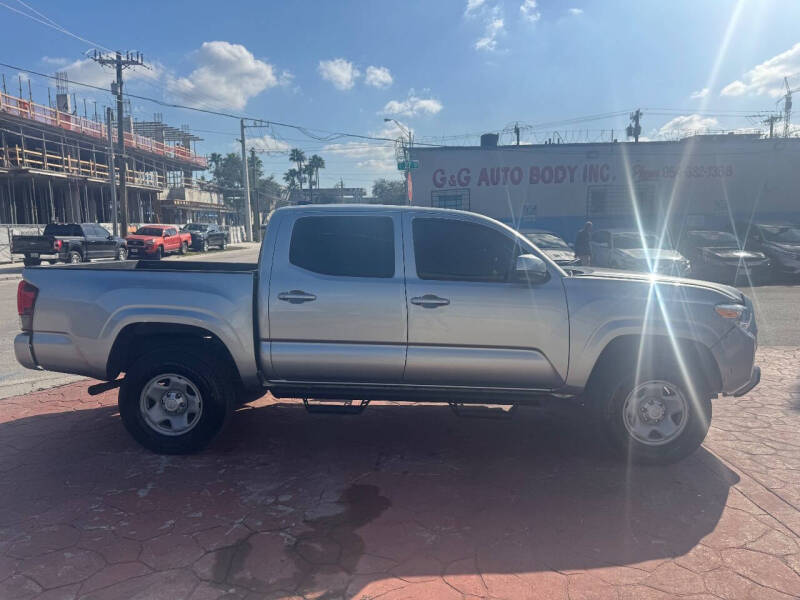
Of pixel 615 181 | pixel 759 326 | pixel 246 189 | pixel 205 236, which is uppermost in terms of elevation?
pixel 246 189

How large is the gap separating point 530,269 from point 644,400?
52.8 inches

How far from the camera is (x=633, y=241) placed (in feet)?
48.5

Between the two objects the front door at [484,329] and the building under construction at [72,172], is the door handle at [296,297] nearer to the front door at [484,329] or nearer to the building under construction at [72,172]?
the front door at [484,329]

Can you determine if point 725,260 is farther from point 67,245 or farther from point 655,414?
point 67,245

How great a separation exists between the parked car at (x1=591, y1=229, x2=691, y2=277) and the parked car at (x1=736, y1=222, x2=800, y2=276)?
3725 mm

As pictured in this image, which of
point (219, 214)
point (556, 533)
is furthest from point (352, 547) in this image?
point (219, 214)

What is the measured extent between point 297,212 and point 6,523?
279 centimetres

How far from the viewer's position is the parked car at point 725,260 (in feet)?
50.4

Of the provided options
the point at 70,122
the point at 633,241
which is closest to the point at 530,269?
the point at 633,241

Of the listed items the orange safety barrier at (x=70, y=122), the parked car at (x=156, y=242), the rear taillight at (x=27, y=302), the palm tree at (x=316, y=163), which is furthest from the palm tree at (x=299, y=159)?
the rear taillight at (x=27, y=302)

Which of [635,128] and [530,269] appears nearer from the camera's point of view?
[530,269]

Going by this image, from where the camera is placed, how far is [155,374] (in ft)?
13.9

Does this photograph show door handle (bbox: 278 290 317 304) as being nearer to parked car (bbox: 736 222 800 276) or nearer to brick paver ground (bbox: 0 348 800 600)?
brick paver ground (bbox: 0 348 800 600)

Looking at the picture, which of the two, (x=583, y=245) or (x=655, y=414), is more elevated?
(x=583, y=245)
